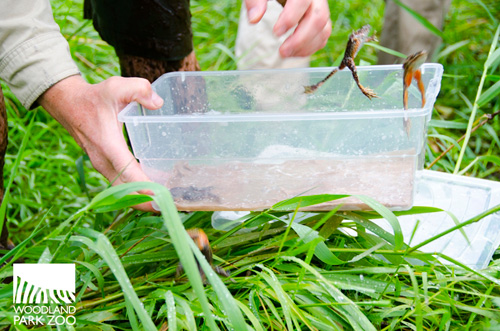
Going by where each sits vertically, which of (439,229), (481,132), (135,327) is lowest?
(481,132)

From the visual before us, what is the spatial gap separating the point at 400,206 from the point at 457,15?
7.34ft

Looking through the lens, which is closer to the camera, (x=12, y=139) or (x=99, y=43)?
(x=12, y=139)

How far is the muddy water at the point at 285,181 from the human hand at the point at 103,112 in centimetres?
12

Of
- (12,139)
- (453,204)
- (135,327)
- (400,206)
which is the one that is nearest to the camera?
(135,327)

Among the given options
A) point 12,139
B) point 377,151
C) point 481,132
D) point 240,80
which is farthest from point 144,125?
point 481,132

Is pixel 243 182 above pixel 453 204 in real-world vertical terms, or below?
above

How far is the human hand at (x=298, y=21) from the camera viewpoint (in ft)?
3.68

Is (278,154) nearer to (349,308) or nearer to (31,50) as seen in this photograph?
(349,308)

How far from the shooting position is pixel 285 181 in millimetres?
1126

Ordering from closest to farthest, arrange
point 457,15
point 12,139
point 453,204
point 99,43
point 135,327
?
point 135,327 → point 453,204 → point 12,139 → point 99,43 → point 457,15

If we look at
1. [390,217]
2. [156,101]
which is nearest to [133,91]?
[156,101]

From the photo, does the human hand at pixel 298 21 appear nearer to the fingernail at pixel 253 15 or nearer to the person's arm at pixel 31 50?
the fingernail at pixel 253 15

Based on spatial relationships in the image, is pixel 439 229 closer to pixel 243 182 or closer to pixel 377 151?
pixel 377 151

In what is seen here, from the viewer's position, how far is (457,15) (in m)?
2.91
